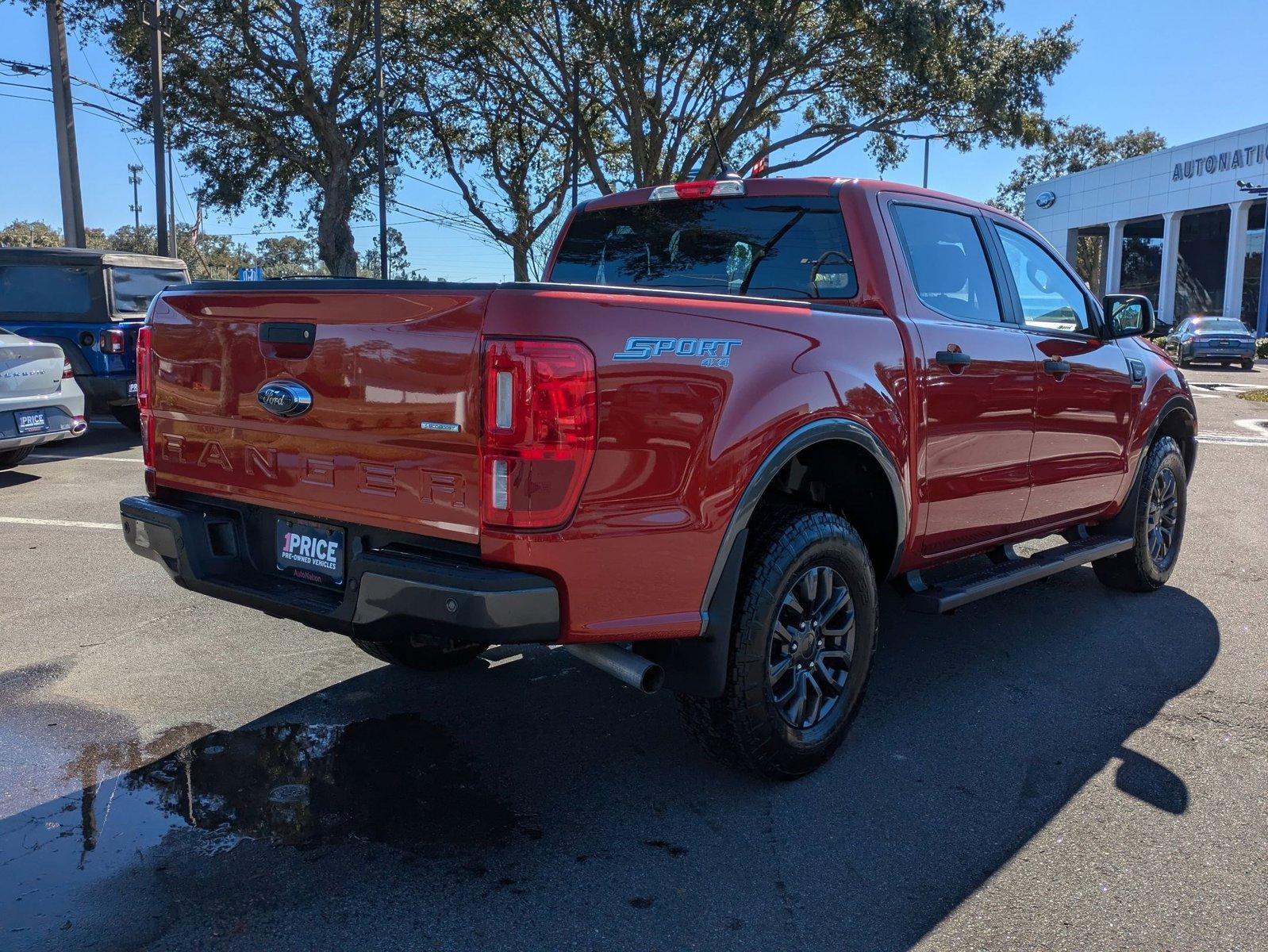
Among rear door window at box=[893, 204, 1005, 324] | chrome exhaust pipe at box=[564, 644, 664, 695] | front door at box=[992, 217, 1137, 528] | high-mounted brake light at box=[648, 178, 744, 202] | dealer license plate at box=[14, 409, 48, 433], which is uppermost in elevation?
high-mounted brake light at box=[648, 178, 744, 202]

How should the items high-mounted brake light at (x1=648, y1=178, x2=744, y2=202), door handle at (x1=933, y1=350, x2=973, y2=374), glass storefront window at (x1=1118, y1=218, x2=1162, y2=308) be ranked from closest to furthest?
door handle at (x1=933, y1=350, x2=973, y2=374), high-mounted brake light at (x1=648, y1=178, x2=744, y2=202), glass storefront window at (x1=1118, y1=218, x2=1162, y2=308)

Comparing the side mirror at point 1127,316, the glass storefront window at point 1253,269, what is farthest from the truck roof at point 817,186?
the glass storefront window at point 1253,269

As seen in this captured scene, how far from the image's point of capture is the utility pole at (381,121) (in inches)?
869

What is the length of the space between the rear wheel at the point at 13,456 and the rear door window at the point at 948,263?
26.0 feet

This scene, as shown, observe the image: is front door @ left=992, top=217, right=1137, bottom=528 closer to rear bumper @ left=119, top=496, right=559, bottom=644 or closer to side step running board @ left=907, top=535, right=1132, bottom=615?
side step running board @ left=907, top=535, right=1132, bottom=615

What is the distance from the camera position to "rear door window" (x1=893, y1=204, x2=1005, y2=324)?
162 inches

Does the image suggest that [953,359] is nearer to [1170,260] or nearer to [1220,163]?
[1220,163]

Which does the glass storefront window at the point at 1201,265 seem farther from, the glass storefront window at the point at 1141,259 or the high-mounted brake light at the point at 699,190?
the high-mounted brake light at the point at 699,190

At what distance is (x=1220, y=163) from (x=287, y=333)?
149 feet

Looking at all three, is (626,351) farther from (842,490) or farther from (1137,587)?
(1137,587)

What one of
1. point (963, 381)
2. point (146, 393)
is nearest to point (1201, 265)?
point (963, 381)

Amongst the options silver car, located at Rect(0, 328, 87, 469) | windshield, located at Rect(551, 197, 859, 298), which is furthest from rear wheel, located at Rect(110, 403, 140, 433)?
windshield, located at Rect(551, 197, 859, 298)

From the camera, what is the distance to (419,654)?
172 inches

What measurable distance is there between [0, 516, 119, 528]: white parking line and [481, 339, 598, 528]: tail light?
537 cm
